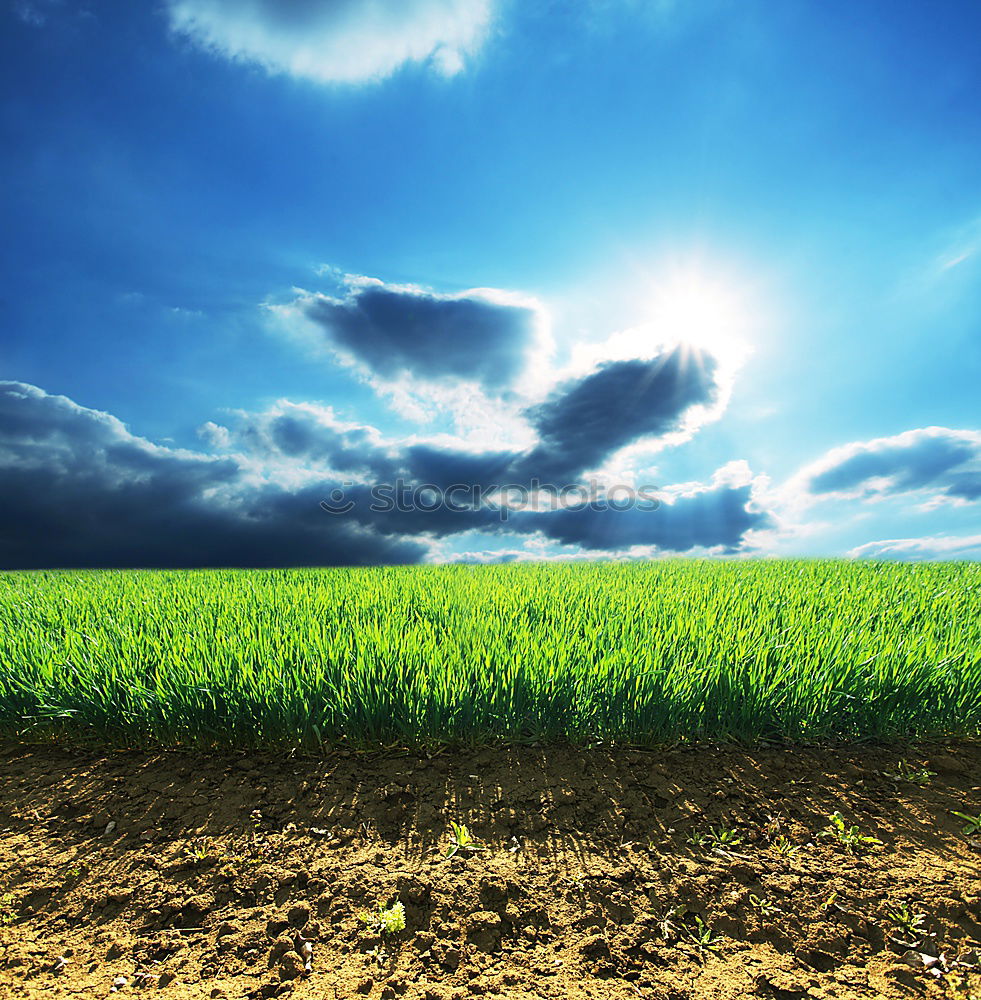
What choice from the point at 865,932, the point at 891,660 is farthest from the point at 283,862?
the point at 891,660

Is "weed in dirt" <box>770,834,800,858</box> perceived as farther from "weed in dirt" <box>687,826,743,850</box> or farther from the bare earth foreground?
"weed in dirt" <box>687,826,743,850</box>

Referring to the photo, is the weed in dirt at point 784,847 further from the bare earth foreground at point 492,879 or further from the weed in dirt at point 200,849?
the weed in dirt at point 200,849

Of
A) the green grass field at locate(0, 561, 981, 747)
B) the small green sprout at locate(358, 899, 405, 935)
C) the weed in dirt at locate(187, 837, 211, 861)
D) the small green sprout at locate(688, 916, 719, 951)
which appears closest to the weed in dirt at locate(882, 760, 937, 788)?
the green grass field at locate(0, 561, 981, 747)

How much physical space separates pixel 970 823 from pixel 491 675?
7.53 feet

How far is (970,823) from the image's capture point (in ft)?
8.95

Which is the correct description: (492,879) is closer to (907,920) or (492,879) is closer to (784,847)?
(784,847)

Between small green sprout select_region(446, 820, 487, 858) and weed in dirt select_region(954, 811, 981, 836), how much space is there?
2161 millimetres

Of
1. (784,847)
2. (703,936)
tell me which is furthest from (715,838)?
(703,936)

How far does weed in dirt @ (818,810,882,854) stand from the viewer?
253 cm

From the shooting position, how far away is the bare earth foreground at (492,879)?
1.97m

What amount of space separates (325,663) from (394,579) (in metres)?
4.59

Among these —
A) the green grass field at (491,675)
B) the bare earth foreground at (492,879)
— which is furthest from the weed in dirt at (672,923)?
the green grass field at (491,675)

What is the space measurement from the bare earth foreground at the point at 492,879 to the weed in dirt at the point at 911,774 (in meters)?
0.03

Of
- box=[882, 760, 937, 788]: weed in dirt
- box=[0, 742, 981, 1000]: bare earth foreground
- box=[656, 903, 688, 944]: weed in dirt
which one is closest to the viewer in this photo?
box=[0, 742, 981, 1000]: bare earth foreground
